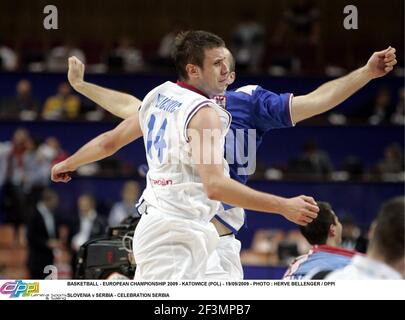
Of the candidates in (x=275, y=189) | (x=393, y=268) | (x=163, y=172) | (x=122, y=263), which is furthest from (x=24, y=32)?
(x=393, y=268)

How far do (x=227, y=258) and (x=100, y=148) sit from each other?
1026mm

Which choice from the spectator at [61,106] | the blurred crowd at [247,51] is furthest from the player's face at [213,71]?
the spectator at [61,106]

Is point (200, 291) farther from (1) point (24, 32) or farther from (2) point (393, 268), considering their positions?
(1) point (24, 32)

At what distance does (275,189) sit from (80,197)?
2573mm

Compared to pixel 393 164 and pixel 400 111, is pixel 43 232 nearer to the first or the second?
pixel 393 164

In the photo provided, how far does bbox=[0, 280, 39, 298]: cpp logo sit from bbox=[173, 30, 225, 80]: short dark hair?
148 centimetres

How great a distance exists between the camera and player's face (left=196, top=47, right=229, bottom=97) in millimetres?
5141

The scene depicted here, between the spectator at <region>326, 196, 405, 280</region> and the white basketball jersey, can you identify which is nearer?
the spectator at <region>326, 196, 405, 280</region>

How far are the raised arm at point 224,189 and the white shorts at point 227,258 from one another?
100cm

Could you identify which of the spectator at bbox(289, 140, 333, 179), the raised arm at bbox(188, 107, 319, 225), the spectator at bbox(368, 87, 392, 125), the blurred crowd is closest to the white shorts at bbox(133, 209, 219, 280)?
the raised arm at bbox(188, 107, 319, 225)

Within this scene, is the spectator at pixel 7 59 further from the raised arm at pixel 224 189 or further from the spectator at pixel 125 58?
the raised arm at pixel 224 189

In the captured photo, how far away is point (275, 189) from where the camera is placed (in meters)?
12.1

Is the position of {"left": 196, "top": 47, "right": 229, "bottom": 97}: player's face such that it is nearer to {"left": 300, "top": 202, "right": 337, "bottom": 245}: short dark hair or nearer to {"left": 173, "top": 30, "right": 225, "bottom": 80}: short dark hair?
{"left": 173, "top": 30, "right": 225, "bottom": 80}: short dark hair

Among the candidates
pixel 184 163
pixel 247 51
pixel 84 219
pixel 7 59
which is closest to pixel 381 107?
pixel 247 51
